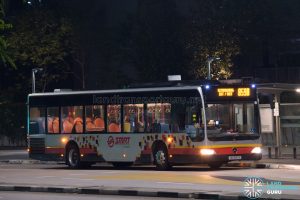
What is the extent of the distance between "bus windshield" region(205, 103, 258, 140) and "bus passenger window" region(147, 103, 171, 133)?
1713 mm

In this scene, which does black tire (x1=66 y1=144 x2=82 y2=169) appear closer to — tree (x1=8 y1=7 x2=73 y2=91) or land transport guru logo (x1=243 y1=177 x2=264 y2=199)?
land transport guru logo (x1=243 y1=177 x2=264 y2=199)

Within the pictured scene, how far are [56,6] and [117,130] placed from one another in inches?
1258

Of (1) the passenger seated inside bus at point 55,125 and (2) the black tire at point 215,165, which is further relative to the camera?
(1) the passenger seated inside bus at point 55,125

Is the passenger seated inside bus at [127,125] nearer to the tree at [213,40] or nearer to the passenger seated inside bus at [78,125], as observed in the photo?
the passenger seated inside bus at [78,125]

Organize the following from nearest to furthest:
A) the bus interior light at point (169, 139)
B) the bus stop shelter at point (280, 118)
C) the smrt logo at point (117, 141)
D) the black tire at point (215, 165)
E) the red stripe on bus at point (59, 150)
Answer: the bus interior light at point (169, 139) < the black tire at point (215, 165) < the smrt logo at point (117, 141) < the red stripe on bus at point (59, 150) < the bus stop shelter at point (280, 118)

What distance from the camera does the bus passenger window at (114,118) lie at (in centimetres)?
3284

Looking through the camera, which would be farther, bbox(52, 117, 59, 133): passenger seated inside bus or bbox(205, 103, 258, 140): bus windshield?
bbox(52, 117, 59, 133): passenger seated inside bus

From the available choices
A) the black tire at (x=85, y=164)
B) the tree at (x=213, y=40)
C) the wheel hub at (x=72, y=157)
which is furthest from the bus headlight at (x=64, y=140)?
the tree at (x=213, y=40)

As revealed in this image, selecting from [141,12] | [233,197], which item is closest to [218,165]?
[233,197]

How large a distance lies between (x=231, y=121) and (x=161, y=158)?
293cm

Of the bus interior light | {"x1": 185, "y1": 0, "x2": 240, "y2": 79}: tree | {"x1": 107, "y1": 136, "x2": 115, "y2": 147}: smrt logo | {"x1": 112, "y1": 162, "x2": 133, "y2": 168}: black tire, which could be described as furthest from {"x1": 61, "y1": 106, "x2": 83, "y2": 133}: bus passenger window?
{"x1": 185, "y1": 0, "x2": 240, "y2": 79}: tree

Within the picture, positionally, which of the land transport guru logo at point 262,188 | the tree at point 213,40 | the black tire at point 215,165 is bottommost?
the land transport guru logo at point 262,188

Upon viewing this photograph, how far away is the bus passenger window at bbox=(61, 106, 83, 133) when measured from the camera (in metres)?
34.4

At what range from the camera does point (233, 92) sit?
31094 millimetres
